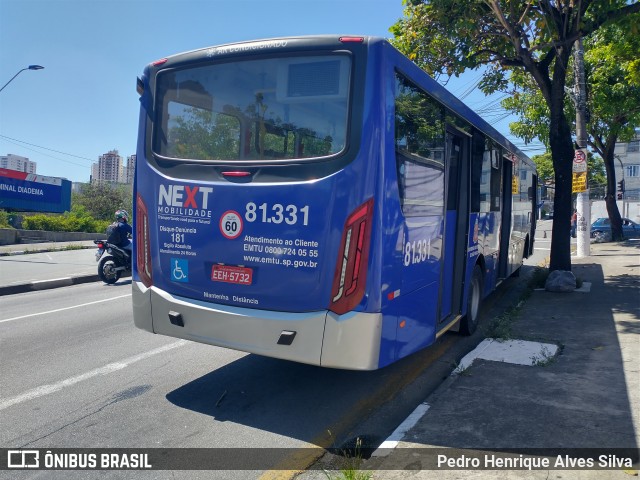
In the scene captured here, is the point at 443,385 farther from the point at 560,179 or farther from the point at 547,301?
the point at 560,179

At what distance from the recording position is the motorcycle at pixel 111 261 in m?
12.6

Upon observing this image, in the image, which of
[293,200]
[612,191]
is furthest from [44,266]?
[612,191]

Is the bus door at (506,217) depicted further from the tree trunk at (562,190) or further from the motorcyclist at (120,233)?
the motorcyclist at (120,233)

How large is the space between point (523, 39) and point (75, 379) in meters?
10.5

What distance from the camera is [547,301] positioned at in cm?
962

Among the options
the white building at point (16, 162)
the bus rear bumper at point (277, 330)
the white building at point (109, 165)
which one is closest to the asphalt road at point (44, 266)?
the bus rear bumper at point (277, 330)

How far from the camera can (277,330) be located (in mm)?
4355

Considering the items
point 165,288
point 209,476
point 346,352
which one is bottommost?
point 209,476

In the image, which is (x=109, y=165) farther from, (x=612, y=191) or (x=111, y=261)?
(x=111, y=261)

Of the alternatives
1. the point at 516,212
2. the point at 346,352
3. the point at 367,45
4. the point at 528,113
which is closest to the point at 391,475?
the point at 346,352

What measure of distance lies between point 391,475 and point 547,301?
7.21m

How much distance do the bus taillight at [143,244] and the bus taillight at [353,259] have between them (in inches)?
Answer: 79.8

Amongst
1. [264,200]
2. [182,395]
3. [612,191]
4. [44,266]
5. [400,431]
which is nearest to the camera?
[400,431]

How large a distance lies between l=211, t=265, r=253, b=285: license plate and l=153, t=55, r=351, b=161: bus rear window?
979 mm
